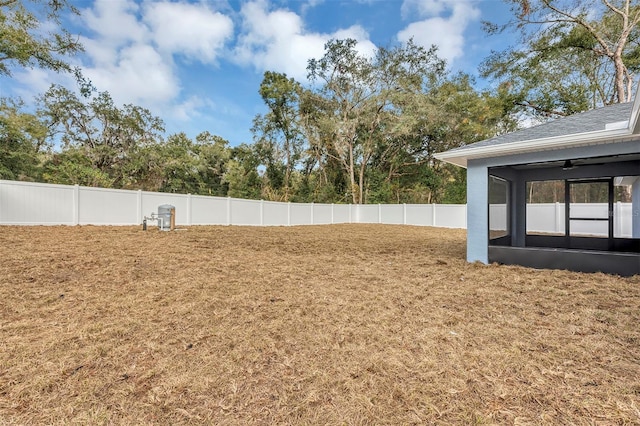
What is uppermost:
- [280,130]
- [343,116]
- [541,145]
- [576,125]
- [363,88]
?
[363,88]

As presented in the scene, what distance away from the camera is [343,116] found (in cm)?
2006

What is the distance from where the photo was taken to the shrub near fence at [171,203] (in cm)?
679

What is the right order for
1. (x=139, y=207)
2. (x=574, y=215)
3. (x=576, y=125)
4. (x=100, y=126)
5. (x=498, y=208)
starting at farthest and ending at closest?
(x=100, y=126) → (x=139, y=207) → (x=574, y=215) → (x=498, y=208) → (x=576, y=125)

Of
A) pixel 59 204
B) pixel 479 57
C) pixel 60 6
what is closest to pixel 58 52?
pixel 60 6

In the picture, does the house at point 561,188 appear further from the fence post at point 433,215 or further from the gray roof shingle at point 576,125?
the fence post at point 433,215

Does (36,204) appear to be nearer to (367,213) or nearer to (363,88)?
(367,213)

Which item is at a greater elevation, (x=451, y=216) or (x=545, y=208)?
(x=545, y=208)

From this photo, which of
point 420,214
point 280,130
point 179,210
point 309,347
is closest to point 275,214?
point 179,210

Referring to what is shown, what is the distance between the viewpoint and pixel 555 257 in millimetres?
4859

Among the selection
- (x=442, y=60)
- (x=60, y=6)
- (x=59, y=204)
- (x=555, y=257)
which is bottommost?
(x=555, y=257)

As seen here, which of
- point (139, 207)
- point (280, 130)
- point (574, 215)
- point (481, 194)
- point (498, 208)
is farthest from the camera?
point (280, 130)

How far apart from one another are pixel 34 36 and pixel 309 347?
14914 mm

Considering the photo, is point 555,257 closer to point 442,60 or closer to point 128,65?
point 128,65

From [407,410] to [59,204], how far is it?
9.99 meters
